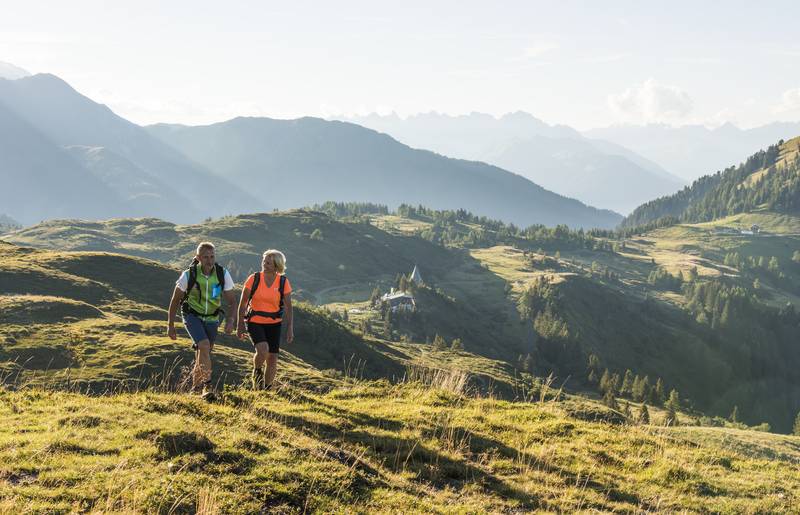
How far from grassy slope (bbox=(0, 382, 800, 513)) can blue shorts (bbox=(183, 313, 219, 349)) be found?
176 cm

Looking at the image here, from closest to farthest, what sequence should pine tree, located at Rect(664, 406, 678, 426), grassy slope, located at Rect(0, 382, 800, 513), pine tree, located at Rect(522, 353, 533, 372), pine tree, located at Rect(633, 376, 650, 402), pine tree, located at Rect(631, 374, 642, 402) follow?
1. grassy slope, located at Rect(0, 382, 800, 513)
2. pine tree, located at Rect(664, 406, 678, 426)
3. pine tree, located at Rect(633, 376, 650, 402)
4. pine tree, located at Rect(631, 374, 642, 402)
5. pine tree, located at Rect(522, 353, 533, 372)

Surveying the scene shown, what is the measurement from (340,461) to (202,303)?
6.28 metres

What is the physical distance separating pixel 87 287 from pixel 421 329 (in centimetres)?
12954

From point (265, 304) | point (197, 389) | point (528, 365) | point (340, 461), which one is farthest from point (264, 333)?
point (528, 365)

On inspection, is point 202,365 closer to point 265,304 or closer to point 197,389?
point 197,389

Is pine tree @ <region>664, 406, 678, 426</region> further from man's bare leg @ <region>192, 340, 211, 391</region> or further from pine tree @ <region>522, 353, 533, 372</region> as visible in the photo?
pine tree @ <region>522, 353, 533, 372</region>

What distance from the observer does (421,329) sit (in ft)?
601

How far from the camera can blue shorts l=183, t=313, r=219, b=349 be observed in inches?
582

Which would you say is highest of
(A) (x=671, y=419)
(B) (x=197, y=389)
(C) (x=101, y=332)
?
(B) (x=197, y=389)

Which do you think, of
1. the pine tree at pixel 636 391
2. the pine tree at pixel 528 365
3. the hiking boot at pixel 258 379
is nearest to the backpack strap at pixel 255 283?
the hiking boot at pixel 258 379

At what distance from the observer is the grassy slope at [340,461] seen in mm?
9117

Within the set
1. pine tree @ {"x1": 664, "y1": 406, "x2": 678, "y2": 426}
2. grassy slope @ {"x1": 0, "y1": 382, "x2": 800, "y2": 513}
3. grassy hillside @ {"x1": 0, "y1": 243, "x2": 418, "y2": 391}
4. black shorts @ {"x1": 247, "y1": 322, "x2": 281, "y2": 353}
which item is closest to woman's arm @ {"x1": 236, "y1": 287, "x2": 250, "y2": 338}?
black shorts @ {"x1": 247, "y1": 322, "x2": 281, "y2": 353}

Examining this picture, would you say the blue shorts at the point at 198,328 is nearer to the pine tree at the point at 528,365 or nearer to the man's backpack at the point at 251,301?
the man's backpack at the point at 251,301

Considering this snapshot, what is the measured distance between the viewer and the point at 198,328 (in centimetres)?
1484
